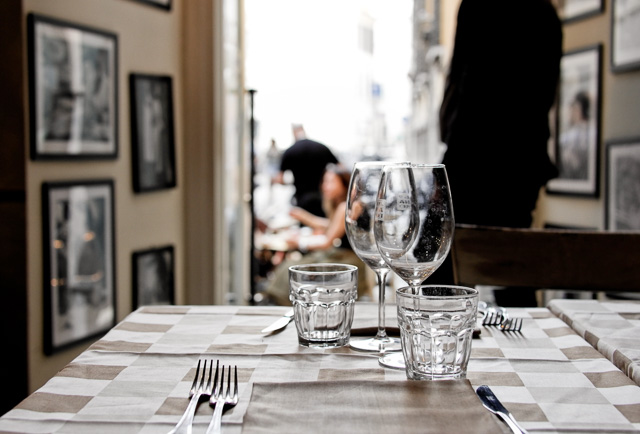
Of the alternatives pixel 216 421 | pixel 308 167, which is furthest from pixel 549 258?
pixel 308 167

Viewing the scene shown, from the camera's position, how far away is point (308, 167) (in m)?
5.46

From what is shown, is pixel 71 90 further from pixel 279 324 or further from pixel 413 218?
pixel 413 218

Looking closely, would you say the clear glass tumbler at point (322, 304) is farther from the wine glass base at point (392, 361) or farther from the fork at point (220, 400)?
the fork at point (220, 400)

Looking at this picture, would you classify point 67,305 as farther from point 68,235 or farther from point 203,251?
point 203,251

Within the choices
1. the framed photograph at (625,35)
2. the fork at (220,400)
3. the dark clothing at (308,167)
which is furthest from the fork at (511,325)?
the dark clothing at (308,167)

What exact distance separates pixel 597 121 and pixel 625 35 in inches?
14.9

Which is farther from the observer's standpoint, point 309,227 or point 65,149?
point 309,227

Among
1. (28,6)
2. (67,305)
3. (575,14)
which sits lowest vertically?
(67,305)

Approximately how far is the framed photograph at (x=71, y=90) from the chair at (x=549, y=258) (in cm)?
148

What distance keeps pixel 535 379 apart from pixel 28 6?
6.49 ft

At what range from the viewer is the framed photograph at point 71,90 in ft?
7.16

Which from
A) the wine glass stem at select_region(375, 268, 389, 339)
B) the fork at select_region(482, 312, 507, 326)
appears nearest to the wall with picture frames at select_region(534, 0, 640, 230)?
the fork at select_region(482, 312, 507, 326)

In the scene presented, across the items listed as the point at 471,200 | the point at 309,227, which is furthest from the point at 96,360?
the point at 309,227

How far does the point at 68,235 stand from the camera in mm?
2350
